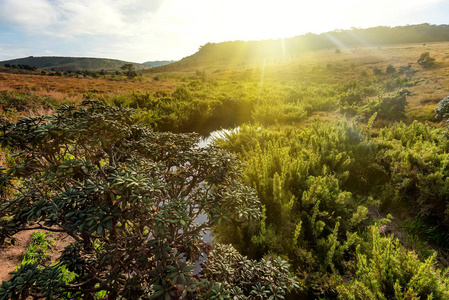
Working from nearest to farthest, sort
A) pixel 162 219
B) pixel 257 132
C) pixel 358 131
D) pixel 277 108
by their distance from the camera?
pixel 162 219 < pixel 358 131 < pixel 257 132 < pixel 277 108

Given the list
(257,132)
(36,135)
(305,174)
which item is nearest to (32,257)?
(36,135)

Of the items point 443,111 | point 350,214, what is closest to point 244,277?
point 350,214

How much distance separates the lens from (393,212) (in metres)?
4.54

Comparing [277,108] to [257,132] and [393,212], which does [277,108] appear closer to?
[257,132]

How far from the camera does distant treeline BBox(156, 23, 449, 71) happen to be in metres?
63.8

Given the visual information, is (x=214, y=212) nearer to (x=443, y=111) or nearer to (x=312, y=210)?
(x=312, y=210)

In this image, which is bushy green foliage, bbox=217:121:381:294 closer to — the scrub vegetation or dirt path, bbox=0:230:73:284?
the scrub vegetation

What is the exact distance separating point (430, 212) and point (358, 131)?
3.00 meters

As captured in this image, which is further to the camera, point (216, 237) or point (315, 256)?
point (216, 237)

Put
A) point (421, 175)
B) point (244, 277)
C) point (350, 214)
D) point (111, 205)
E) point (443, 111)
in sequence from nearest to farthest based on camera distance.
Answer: point (111, 205)
point (244, 277)
point (350, 214)
point (421, 175)
point (443, 111)

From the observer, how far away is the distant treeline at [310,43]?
63831 mm

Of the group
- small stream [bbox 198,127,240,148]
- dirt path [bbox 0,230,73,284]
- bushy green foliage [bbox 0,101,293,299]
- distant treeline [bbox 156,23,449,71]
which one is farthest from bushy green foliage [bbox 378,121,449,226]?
distant treeline [bbox 156,23,449,71]

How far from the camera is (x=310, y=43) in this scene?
79625 millimetres

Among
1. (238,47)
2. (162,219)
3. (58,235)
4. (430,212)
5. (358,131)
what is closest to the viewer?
(162,219)
